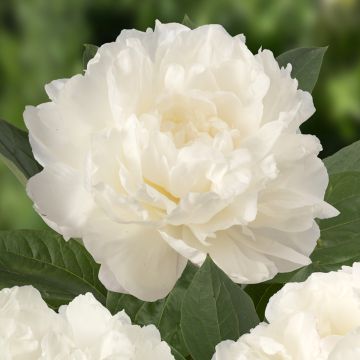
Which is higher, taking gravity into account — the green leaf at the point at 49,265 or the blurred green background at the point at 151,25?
the green leaf at the point at 49,265

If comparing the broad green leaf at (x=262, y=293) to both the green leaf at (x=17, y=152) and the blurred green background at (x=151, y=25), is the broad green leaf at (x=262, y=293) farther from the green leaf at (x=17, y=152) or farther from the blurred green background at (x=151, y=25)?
the blurred green background at (x=151, y=25)

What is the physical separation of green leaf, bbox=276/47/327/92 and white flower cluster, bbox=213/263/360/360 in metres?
0.13

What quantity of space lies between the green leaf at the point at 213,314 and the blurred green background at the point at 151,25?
1.07 meters

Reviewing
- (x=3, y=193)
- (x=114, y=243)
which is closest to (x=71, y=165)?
(x=114, y=243)

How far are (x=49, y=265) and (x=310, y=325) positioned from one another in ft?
0.47

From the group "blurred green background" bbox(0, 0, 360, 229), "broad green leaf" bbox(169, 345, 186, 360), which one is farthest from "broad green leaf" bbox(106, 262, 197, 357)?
"blurred green background" bbox(0, 0, 360, 229)

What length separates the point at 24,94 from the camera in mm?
1560

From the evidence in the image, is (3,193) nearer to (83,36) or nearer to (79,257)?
(83,36)

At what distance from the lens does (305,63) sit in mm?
430

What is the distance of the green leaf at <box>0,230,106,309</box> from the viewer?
1.28 feet

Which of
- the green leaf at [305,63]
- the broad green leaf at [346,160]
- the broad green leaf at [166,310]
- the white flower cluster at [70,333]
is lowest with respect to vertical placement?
the broad green leaf at [166,310]

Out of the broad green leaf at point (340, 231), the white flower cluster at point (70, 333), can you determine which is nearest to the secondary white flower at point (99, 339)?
the white flower cluster at point (70, 333)

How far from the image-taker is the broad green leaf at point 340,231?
40 cm

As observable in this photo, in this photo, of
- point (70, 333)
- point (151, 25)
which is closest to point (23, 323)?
point (70, 333)
